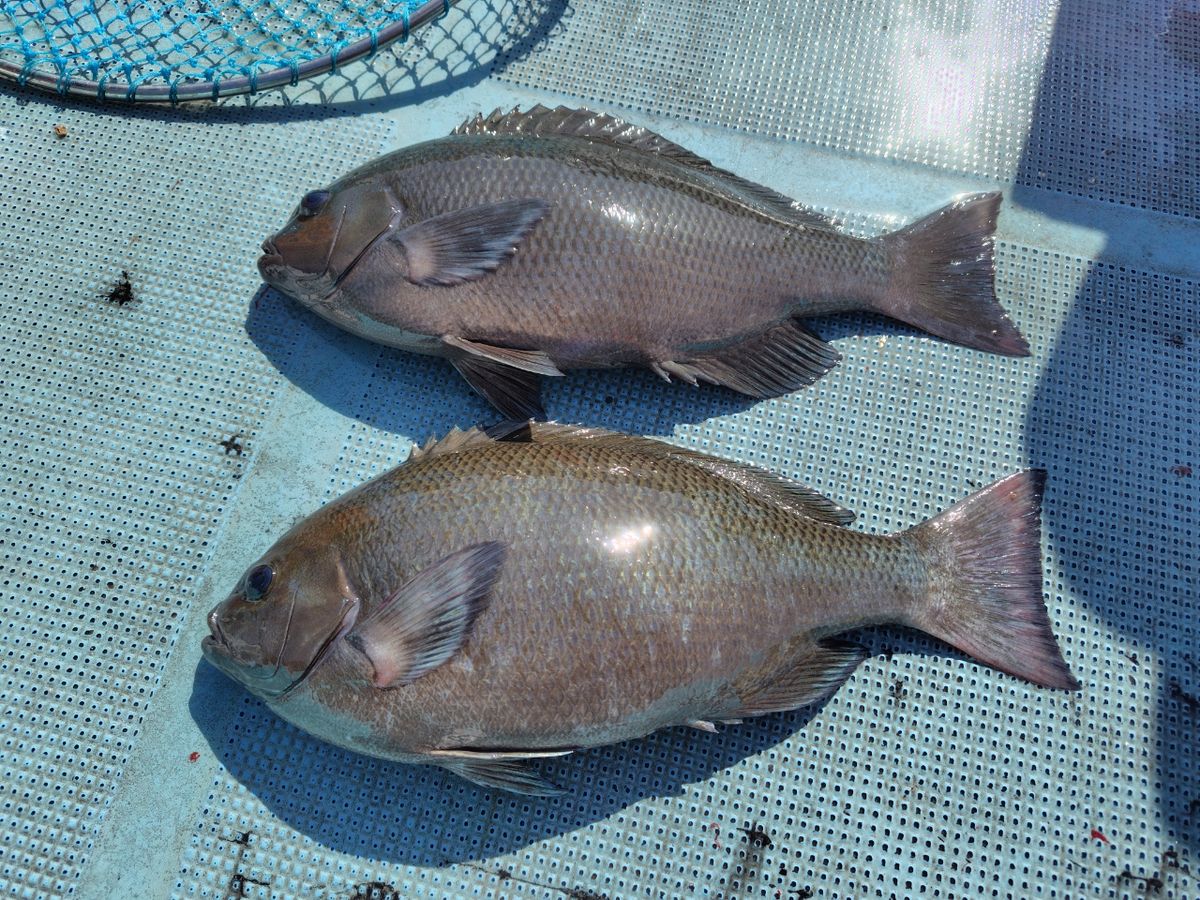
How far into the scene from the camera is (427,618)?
2264mm

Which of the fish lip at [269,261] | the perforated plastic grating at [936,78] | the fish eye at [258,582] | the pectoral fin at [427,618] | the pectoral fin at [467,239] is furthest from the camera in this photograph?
the perforated plastic grating at [936,78]

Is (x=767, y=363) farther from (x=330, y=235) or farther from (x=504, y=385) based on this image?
(x=330, y=235)

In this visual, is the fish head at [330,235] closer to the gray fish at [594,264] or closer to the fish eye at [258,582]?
the gray fish at [594,264]

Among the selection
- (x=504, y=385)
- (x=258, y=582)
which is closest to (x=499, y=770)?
(x=258, y=582)

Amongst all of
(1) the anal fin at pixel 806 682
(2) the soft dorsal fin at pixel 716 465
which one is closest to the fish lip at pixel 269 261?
(2) the soft dorsal fin at pixel 716 465

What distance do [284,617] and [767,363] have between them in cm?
172

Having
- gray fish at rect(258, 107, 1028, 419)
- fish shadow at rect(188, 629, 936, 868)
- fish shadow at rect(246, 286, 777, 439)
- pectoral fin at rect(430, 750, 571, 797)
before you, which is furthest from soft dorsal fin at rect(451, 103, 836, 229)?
pectoral fin at rect(430, 750, 571, 797)

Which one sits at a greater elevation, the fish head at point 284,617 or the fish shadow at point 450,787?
the fish head at point 284,617

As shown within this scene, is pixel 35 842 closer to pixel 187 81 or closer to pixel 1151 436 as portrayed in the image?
pixel 187 81

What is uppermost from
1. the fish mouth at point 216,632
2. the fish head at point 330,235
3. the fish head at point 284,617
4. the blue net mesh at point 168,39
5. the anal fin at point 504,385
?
the blue net mesh at point 168,39

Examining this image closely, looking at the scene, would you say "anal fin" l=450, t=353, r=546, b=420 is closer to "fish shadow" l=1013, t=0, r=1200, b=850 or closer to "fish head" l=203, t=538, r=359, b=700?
"fish head" l=203, t=538, r=359, b=700

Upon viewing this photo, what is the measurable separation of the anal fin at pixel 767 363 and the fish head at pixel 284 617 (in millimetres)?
1231

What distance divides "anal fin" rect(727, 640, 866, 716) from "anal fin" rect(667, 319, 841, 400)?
0.89m

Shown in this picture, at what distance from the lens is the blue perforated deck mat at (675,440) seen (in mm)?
2582
